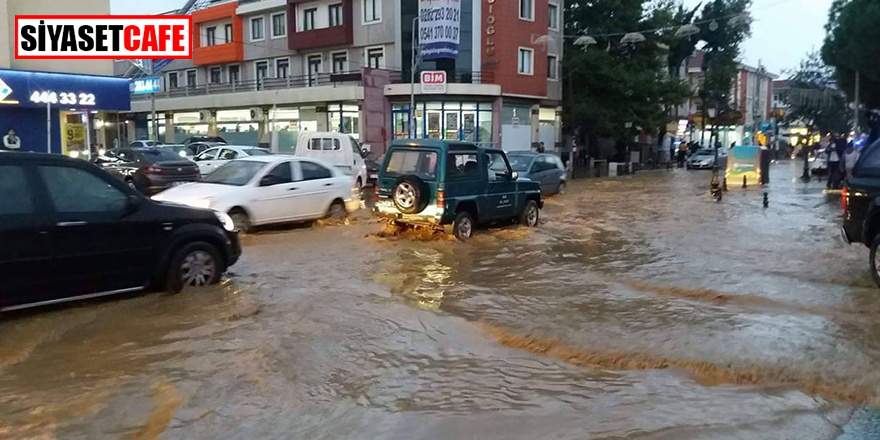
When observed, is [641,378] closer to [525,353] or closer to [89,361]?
[525,353]

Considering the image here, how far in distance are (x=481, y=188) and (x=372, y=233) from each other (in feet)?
7.50

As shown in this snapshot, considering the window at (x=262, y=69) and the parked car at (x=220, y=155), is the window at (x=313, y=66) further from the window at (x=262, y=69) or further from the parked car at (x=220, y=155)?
the parked car at (x=220, y=155)

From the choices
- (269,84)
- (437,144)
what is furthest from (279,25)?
(437,144)

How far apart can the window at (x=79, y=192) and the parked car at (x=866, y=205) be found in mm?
8907

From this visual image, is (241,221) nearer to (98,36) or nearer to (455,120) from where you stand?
(98,36)

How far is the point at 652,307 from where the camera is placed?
30.2 feet

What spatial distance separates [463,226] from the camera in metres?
14.5

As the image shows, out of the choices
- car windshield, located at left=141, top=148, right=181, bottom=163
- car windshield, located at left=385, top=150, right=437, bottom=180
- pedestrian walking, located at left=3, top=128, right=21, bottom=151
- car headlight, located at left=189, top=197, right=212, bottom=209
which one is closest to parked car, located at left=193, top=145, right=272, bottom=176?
car windshield, located at left=141, top=148, right=181, bottom=163

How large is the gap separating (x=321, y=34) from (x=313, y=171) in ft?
94.0

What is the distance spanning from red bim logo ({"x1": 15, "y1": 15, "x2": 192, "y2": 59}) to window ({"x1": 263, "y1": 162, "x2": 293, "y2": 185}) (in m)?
12.7

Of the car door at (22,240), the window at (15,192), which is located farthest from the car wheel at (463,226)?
the window at (15,192)

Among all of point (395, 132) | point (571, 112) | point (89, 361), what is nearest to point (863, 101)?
point (571, 112)

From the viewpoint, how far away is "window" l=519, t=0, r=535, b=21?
1561 inches

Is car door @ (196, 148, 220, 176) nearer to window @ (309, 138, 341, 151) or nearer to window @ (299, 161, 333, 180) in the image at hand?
window @ (309, 138, 341, 151)
